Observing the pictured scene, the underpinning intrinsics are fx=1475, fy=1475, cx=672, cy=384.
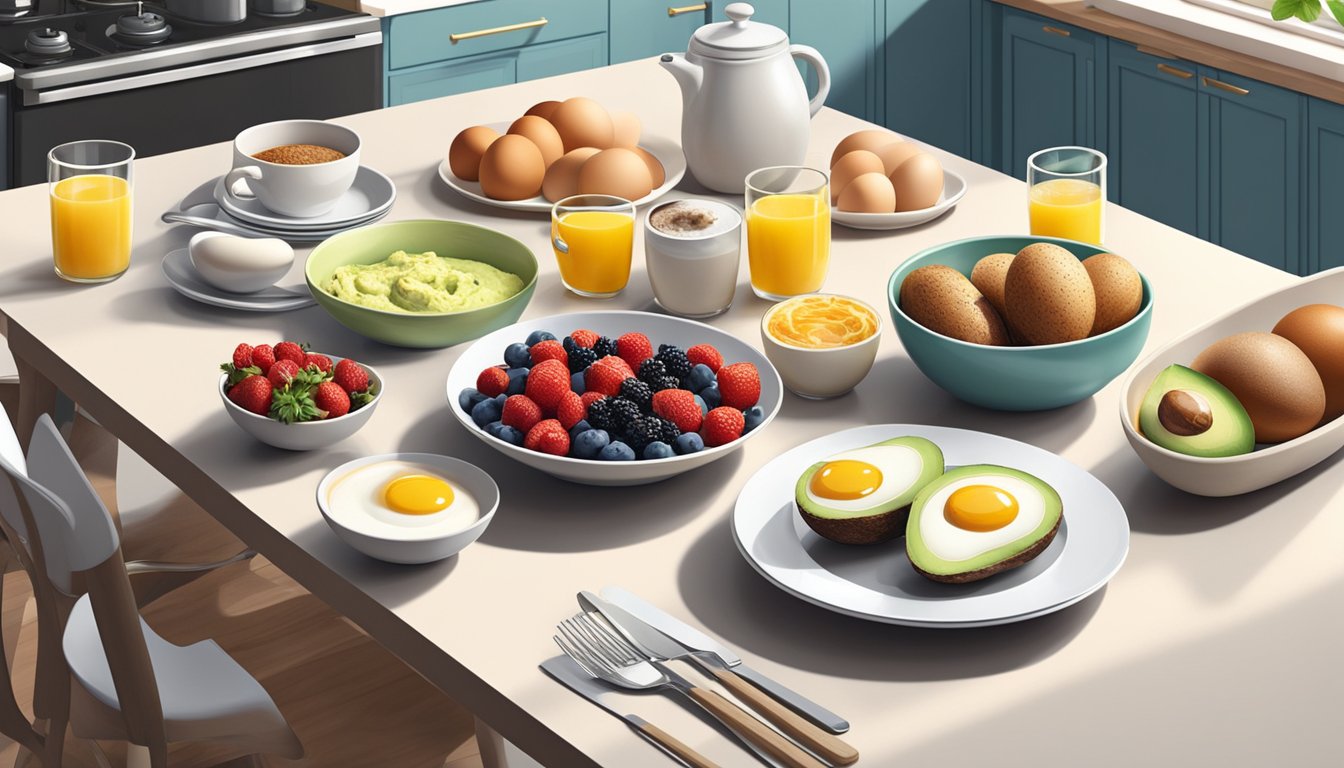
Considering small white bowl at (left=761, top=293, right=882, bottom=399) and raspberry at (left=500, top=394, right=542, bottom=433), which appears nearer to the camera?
raspberry at (left=500, top=394, right=542, bottom=433)

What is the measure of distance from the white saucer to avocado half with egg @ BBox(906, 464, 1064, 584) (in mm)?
845

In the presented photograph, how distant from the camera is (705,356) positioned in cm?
144

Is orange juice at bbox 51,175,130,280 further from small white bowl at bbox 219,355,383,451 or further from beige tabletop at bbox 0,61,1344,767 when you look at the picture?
small white bowl at bbox 219,355,383,451

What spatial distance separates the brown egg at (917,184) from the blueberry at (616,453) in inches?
29.8

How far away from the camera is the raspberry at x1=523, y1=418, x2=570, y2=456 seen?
1314 mm

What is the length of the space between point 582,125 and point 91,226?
67 centimetres

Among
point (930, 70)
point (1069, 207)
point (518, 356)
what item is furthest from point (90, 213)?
point (930, 70)

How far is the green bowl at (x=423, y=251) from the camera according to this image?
62.1 inches

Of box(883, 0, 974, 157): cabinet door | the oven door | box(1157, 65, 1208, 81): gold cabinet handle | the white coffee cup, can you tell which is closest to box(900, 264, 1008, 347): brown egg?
the white coffee cup

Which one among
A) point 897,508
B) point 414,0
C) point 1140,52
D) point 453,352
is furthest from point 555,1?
point 897,508

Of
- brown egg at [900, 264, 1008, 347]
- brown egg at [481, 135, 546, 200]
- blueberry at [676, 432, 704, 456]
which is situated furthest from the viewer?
brown egg at [481, 135, 546, 200]

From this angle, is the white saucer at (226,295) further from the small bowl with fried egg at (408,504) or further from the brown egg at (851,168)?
the brown egg at (851,168)

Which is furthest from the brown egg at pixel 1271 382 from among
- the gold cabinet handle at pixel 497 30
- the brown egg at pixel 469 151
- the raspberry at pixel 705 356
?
the gold cabinet handle at pixel 497 30

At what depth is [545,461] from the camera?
4.26 ft
